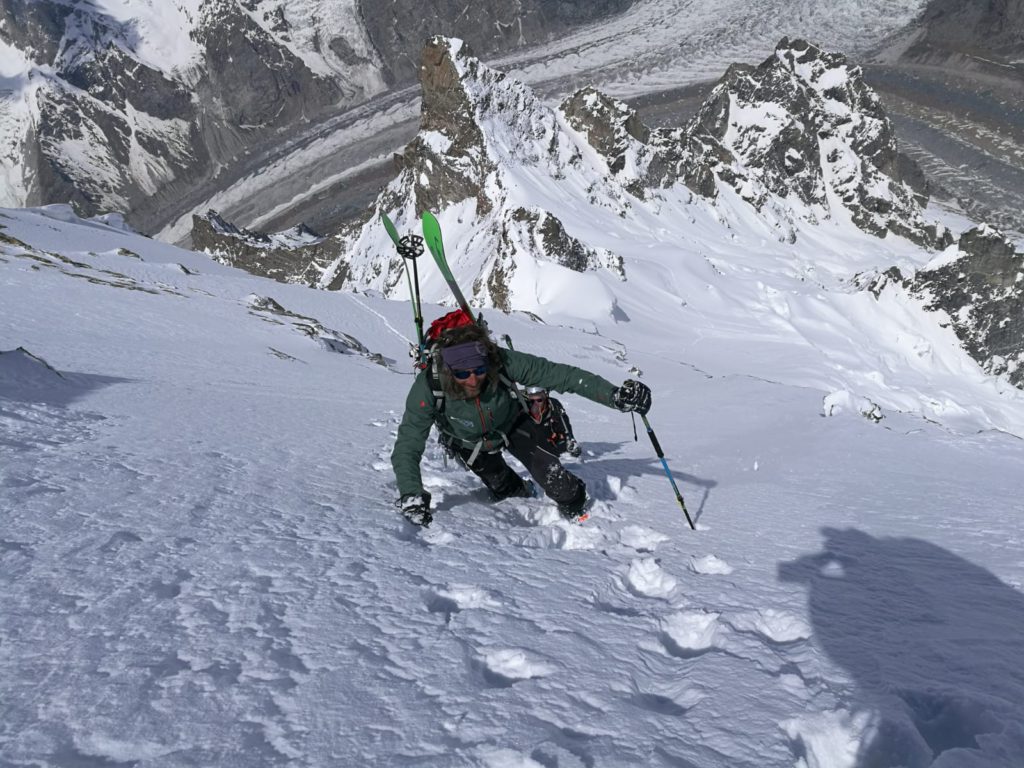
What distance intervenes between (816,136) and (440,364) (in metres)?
181

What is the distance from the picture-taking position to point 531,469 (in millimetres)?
4492

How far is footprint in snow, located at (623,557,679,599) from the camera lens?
3137mm

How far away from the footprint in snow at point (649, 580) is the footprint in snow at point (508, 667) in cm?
93

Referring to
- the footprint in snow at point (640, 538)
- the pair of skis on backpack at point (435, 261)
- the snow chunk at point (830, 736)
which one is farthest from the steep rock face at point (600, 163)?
the snow chunk at point (830, 736)

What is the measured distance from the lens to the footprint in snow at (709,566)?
3.37 metres

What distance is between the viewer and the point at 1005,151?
175125mm

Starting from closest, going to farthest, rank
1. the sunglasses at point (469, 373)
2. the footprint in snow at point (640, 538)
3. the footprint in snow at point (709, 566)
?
the footprint in snow at point (709, 566) < the footprint in snow at point (640, 538) < the sunglasses at point (469, 373)

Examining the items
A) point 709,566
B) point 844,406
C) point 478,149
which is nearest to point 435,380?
point 709,566

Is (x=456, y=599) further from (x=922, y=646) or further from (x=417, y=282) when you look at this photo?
(x=417, y=282)

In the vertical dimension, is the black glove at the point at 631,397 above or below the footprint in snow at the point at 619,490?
above

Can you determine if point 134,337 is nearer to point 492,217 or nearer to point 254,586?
point 254,586

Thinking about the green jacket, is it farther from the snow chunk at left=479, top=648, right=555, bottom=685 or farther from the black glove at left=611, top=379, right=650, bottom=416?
the snow chunk at left=479, top=648, right=555, bottom=685

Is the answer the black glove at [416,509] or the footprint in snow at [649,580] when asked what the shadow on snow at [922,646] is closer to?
the footprint in snow at [649,580]

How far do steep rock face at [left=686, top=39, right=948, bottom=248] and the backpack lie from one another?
14389 cm
